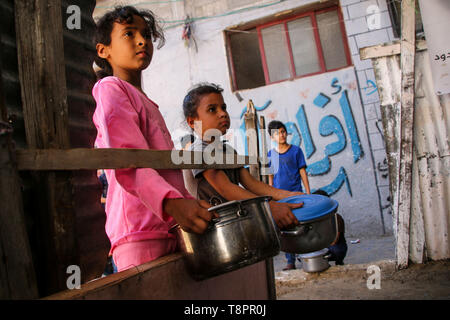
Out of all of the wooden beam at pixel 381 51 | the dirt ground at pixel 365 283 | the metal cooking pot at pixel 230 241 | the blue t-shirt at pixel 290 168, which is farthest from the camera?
the blue t-shirt at pixel 290 168

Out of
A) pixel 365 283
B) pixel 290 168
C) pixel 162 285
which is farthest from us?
pixel 290 168

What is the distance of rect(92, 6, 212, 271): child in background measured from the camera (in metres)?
1.02

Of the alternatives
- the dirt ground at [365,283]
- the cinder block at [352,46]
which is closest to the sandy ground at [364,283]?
the dirt ground at [365,283]

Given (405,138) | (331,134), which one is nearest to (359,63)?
(331,134)

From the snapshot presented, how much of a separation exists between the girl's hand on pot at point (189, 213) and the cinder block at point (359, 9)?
6024mm

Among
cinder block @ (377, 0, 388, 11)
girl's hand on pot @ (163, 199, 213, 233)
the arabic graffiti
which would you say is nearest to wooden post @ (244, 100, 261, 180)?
girl's hand on pot @ (163, 199, 213, 233)

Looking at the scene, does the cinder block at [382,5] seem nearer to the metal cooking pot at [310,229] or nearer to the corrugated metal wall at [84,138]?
the metal cooking pot at [310,229]

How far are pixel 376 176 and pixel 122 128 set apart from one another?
5.52 m

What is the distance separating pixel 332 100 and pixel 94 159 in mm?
5694

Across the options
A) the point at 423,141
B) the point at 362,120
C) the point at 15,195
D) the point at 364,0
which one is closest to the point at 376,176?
the point at 362,120

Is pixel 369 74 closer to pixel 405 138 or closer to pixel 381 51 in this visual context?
pixel 381 51

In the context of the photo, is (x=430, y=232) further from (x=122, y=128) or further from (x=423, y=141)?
(x=122, y=128)

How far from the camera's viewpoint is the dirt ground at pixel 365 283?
307 centimetres

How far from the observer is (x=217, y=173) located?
68.9 inches
